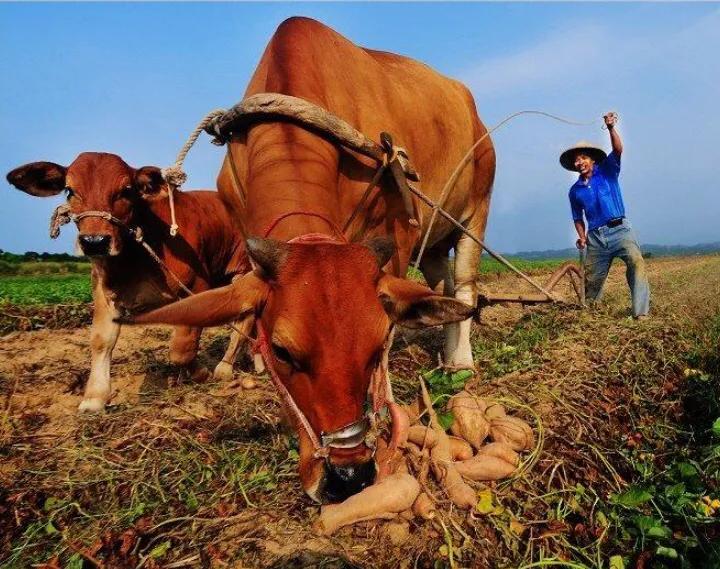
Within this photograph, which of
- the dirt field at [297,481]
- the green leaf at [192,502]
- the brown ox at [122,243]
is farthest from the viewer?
the brown ox at [122,243]

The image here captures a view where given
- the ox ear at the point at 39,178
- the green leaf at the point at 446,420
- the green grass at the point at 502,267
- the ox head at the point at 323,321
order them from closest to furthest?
the ox head at the point at 323,321 < the green leaf at the point at 446,420 < the ox ear at the point at 39,178 < the green grass at the point at 502,267

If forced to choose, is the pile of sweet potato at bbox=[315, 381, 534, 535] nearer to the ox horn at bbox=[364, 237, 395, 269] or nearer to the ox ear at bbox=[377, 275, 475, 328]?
the ox ear at bbox=[377, 275, 475, 328]

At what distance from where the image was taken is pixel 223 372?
5.88 m

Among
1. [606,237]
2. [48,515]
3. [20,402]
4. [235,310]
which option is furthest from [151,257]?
[606,237]

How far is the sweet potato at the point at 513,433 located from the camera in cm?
340

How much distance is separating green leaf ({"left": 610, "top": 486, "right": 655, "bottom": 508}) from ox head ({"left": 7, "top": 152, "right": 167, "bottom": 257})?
4261 millimetres

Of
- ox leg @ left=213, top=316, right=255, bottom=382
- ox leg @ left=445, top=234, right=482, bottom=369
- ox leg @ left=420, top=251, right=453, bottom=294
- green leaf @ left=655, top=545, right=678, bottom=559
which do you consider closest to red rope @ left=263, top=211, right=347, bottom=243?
green leaf @ left=655, top=545, right=678, bottom=559

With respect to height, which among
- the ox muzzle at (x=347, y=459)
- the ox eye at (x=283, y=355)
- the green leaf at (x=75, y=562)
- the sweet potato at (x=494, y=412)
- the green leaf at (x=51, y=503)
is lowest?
the green leaf at (x=75, y=562)

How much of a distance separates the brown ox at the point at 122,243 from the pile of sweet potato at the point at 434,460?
8.18ft

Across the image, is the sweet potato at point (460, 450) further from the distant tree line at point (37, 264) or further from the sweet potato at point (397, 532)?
the distant tree line at point (37, 264)


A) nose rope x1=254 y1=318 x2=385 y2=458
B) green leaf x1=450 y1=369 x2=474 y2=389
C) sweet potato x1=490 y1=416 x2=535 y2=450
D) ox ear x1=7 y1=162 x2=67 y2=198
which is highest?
ox ear x1=7 y1=162 x2=67 y2=198

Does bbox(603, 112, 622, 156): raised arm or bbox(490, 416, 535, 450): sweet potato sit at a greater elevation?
bbox(603, 112, 622, 156): raised arm

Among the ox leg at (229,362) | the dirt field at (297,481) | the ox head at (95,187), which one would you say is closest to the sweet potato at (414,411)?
the dirt field at (297,481)

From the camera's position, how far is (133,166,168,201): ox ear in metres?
5.34
